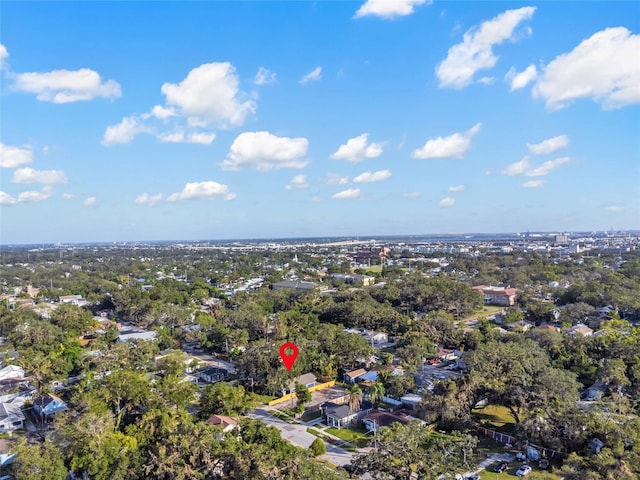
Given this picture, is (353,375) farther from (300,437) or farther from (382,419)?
(300,437)

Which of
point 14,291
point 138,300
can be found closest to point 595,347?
point 138,300

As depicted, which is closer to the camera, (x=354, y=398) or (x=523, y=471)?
(x=523, y=471)

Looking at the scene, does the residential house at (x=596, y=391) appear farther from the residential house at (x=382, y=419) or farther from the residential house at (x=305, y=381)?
the residential house at (x=305, y=381)

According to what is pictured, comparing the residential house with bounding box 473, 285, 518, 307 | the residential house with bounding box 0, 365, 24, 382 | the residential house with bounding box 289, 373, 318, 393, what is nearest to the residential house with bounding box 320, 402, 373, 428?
the residential house with bounding box 289, 373, 318, 393

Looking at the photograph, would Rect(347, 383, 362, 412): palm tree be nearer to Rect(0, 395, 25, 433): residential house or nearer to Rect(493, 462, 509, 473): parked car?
Rect(493, 462, 509, 473): parked car

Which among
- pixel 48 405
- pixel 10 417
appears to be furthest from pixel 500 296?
pixel 10 417

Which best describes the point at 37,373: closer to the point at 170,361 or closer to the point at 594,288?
the point at 170,361
